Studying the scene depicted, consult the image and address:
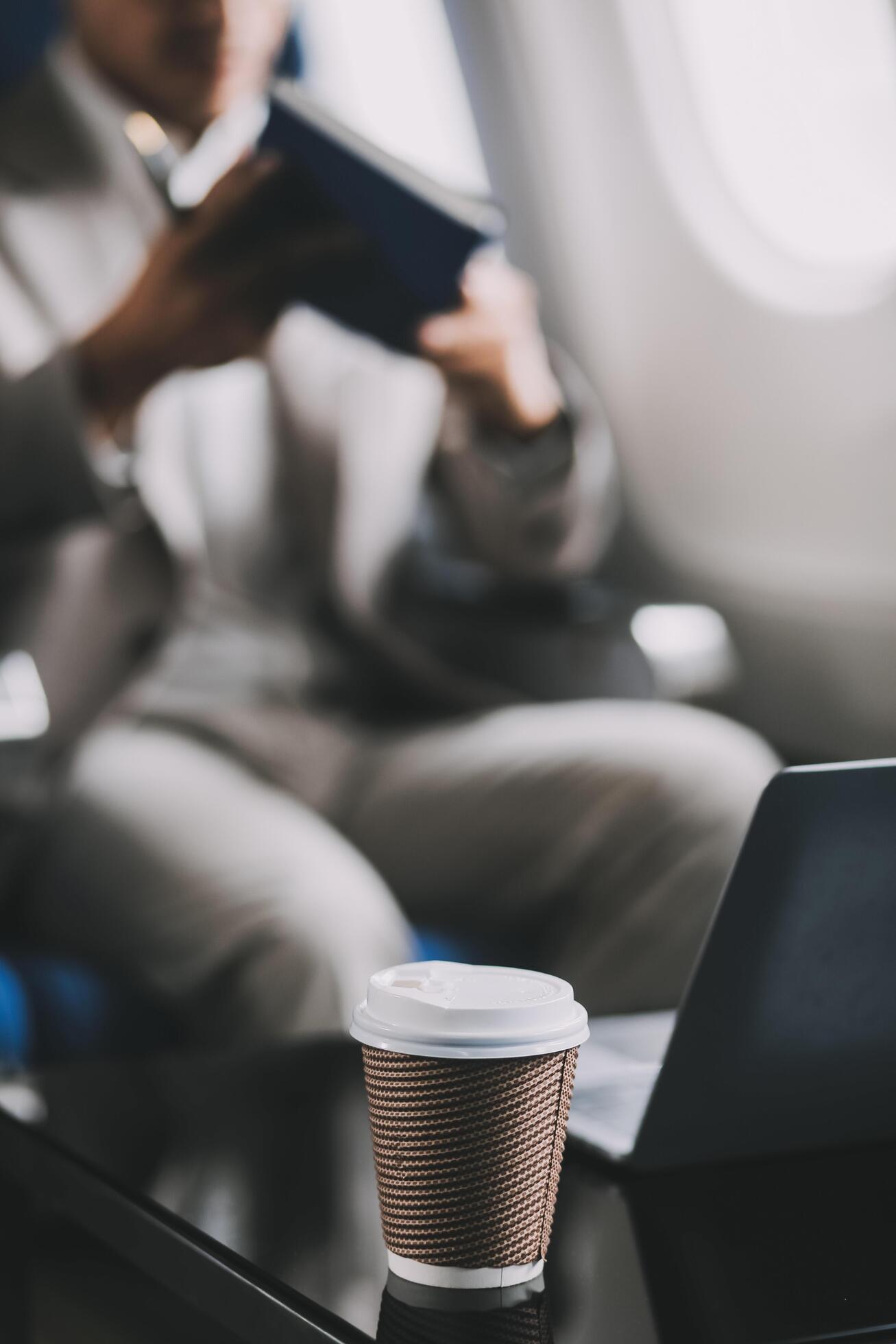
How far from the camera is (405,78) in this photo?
210cm

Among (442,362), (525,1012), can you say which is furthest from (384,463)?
(525,1012)

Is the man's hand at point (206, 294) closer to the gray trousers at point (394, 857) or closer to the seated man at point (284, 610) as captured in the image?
the seated man at point (284, 610)

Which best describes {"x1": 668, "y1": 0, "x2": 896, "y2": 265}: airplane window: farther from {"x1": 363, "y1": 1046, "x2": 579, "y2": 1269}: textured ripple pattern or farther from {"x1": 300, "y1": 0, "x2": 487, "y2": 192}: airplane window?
{"x1": 363, "y1": 1046, "x2": 579, "y2": 1269}: textured ripple pattern

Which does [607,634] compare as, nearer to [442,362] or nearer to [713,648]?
[713,648]

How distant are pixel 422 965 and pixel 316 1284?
3.8 inches

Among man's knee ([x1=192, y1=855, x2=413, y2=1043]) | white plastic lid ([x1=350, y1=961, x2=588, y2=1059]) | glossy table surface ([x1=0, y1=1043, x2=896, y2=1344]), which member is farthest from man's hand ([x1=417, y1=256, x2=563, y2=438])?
white plastic lid ([x1=350, y1=961, x2=588, y2=1059])

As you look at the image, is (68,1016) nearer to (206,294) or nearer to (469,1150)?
(206,294)

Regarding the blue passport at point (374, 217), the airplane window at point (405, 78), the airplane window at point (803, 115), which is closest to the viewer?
the blue passport at point (374, 217)

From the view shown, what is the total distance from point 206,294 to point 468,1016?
736 millimetres

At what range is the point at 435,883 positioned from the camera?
1.10 meters

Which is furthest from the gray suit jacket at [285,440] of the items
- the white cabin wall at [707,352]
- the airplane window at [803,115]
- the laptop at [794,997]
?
the laptop at [794,997]

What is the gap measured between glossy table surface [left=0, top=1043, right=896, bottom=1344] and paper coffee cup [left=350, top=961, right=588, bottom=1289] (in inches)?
0.7

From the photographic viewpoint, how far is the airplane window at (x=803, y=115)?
5.45ft

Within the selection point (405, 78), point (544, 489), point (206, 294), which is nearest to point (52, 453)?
point (206, 294)
